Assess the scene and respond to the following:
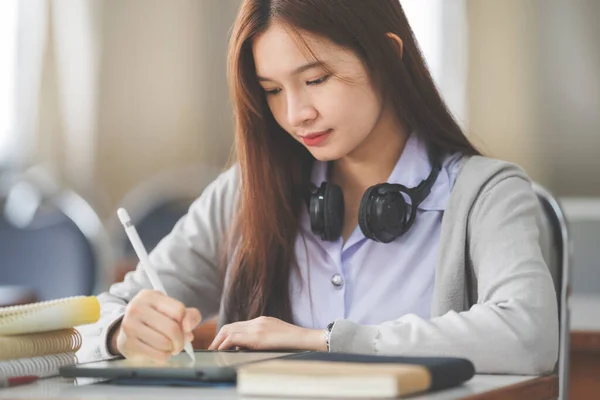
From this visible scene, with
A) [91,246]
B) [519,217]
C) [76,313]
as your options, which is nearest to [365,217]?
[519,217]

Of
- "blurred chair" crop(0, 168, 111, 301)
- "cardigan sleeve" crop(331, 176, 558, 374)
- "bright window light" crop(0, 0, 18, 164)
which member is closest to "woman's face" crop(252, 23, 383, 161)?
"cardigan sleeve" crop(331, 176, 558, 374)

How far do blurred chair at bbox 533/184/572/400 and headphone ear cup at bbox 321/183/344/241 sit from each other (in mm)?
337

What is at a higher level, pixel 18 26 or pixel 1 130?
pixel 18 26

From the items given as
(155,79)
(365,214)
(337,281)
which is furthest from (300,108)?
(155,79)

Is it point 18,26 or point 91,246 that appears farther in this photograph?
point 18,26

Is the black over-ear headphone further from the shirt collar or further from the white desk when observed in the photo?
the white desk

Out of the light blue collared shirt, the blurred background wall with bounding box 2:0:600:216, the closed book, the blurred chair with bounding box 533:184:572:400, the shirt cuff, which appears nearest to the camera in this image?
the closed book

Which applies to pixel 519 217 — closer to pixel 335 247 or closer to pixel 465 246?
pixel 465 246

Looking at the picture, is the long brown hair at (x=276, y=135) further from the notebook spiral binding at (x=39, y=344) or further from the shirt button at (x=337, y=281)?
the notebook spiral binding at (x=39, y=344)

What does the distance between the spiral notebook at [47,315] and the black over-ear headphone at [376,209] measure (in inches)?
20.6

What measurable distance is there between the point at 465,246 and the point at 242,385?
72 cm

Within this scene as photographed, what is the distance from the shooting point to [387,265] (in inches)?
69.6

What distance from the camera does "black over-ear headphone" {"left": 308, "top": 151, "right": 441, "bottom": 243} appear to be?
1668 mm

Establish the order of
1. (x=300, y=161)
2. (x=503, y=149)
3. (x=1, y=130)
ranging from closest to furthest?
(x=300, y=161)
(x=503, y=149)
(x=1, y=130)
